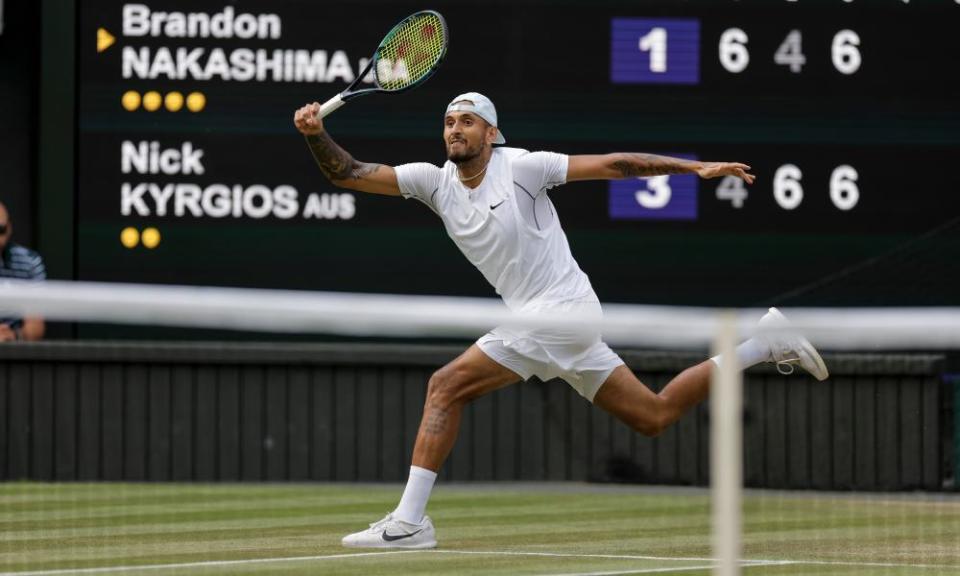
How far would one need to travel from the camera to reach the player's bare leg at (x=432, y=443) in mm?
7250

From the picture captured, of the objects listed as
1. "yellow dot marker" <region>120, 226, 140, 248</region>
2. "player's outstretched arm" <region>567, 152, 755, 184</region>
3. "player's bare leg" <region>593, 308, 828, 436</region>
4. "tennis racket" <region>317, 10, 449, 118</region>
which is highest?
"tennis racket" <region>317, 10, 449, 118</region>

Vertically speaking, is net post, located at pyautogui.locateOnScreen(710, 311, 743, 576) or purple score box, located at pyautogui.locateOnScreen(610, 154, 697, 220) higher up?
purple score box, located at pyautogui.locateOnScreen(610, 154, 697, 220)

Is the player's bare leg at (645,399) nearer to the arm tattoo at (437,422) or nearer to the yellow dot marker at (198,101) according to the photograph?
the arm tattoo at (437,422)

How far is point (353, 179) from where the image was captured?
753 centimetres

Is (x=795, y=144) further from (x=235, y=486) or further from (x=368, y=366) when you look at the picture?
(x=235, y=486)

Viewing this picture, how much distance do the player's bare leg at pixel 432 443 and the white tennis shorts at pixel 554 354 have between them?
0.05m

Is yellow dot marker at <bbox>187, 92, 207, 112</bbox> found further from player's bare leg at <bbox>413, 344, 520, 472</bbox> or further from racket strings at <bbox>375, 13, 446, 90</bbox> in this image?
player's bare leg at <bbox>413, 344, 520, 472</bbox>

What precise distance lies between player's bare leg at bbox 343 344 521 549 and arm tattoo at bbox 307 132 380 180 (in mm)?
828

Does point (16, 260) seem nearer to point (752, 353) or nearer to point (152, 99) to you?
point (152, 99)

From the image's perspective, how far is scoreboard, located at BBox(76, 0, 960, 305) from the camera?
1124 cm

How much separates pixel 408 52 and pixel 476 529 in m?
2.13

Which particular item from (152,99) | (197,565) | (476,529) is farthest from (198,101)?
(197,565)

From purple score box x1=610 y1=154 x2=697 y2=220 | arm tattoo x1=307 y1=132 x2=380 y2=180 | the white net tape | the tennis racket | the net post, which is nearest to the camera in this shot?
the net post

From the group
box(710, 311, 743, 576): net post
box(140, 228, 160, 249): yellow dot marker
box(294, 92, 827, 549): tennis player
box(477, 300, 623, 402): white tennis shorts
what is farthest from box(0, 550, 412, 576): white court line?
box(140, 228, 160, 249): yellow dot marker
